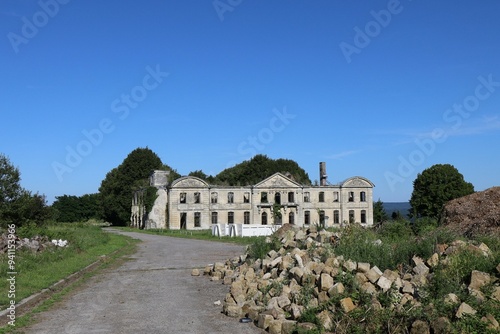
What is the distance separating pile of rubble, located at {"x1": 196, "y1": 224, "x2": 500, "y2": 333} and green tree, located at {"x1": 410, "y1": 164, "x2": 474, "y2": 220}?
56.5 m

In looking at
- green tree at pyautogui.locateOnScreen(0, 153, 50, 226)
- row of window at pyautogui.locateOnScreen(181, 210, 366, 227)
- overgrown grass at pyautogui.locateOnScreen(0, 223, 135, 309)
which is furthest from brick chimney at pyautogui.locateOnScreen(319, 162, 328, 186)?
overgrown grass at pyautogui.locateOnScreen(0, 223, 135, 309)

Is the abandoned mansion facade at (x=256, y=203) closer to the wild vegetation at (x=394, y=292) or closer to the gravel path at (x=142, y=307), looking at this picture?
the gravel path at (x=142, y=307)

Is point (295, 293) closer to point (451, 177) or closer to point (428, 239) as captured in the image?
point (428, 239)

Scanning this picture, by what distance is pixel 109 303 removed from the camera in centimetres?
1096

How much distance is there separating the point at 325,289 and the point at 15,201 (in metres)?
26.9

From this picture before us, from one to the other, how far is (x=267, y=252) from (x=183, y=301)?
4.10 metres

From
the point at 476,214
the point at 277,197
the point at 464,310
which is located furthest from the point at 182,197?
the point at 464,310

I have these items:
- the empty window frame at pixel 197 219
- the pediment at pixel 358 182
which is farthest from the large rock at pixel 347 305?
the pediment at pixel 358 182

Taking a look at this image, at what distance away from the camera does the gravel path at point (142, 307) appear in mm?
8617

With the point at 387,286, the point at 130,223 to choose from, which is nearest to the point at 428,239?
the point at 387,286

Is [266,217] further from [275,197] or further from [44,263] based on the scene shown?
[44,263]

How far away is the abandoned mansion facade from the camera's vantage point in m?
61.4

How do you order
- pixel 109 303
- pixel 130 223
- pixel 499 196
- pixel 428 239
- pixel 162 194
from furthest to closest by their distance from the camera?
pixel 130 223, pixel 162 194, pixel 499 196, pixel 109 303, pixel 428 239

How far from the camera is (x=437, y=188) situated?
64062 mm
